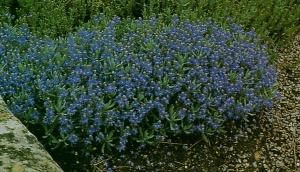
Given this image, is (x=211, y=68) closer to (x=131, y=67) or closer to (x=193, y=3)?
(x=131, y=67)

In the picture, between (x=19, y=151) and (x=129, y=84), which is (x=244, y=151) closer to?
(x=129, y=84)

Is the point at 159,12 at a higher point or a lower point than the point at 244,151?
higher

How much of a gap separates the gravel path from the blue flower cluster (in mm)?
149

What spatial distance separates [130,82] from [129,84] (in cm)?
2

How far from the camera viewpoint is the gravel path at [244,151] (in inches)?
167

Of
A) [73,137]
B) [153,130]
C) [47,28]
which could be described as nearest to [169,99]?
[153,130]

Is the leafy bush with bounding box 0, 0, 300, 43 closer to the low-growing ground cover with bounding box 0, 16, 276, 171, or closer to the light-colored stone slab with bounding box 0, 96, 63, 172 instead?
the low-growing ground cover with bounding box 0, 16, 276, 171

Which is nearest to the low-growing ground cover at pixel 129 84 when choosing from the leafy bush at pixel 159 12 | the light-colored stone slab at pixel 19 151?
the leafy bush at pixel 159 12

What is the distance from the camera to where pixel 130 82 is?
13.6ft

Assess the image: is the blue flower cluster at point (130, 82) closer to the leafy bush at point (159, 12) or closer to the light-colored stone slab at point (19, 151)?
the leafy bush at point (159, 12)

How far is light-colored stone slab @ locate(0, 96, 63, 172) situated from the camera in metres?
2.85

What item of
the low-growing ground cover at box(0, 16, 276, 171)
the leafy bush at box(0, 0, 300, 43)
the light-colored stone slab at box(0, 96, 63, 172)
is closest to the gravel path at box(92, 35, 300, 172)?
the low-growing ground cover at box(0, 16, 276, 171)

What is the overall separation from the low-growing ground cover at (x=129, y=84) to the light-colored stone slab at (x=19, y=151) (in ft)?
2.11

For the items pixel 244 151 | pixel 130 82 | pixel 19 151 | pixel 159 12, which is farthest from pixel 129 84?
pixel 159 12
